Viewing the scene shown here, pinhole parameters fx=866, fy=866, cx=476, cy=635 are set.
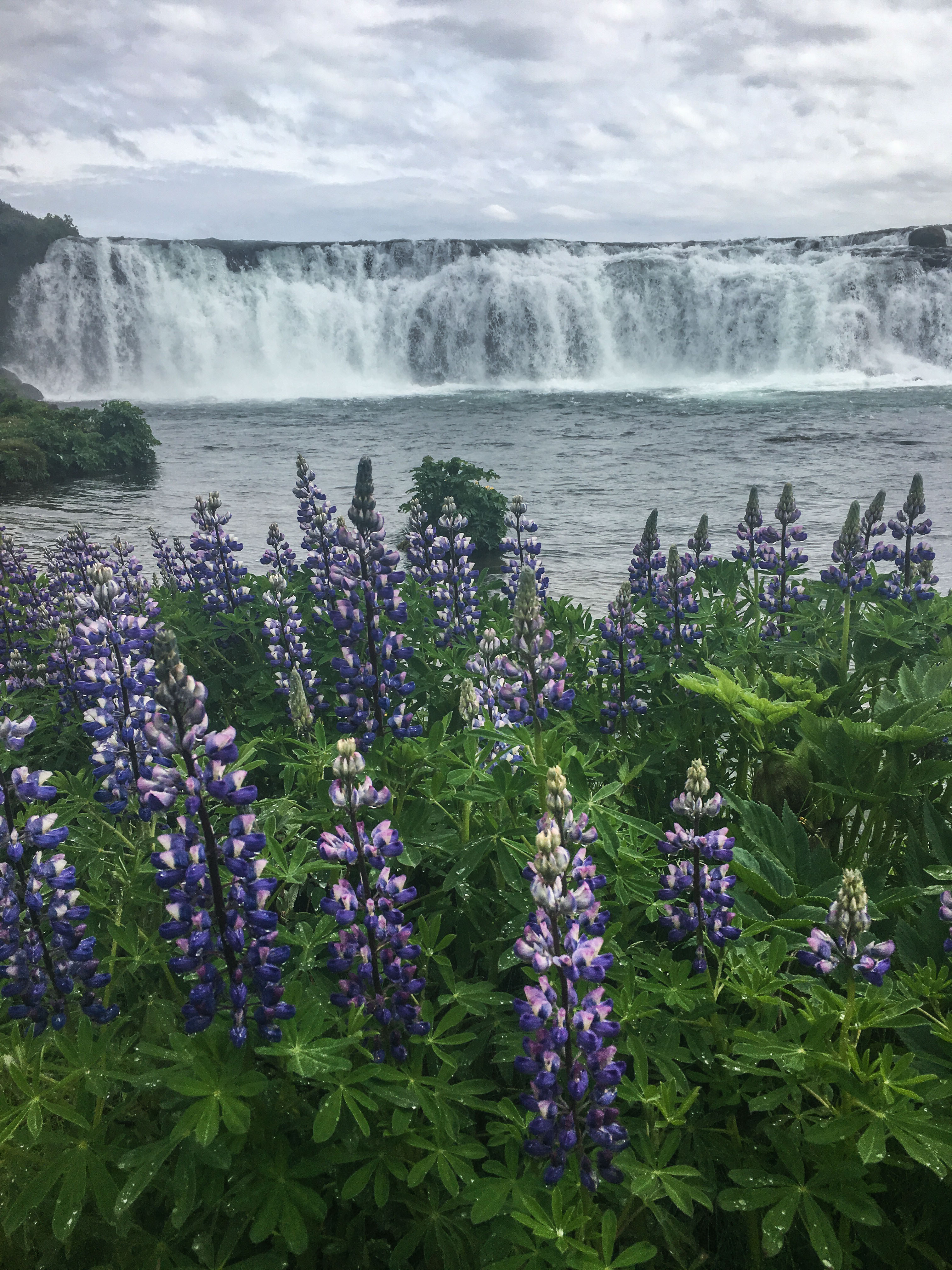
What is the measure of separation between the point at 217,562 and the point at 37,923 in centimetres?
317

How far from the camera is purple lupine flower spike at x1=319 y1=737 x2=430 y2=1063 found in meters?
1.94

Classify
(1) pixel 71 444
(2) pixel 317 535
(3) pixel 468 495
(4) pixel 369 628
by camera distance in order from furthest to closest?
(1) pixel 71 444 → (3) pixel 468 495 → (2) pixel 317 535 → (4) pixel 369 628

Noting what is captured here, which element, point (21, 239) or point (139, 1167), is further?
point (21, 239)

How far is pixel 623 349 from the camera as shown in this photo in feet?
121

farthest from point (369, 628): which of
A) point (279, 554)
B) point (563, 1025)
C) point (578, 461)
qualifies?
point (578, 461)

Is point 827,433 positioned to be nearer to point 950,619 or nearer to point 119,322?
point 950,619

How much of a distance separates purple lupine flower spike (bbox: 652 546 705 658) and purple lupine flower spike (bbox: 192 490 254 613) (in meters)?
2.31

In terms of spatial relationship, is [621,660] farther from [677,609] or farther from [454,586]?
[454,586]

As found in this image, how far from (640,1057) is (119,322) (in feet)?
132

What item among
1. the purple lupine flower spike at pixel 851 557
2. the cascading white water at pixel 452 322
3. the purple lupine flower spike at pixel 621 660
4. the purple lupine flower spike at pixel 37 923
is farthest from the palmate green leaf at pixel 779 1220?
the cascading white water at pixel 452 322

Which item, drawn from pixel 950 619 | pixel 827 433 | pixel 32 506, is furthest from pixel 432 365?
pixel 950 619

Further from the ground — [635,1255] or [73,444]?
[73,444]

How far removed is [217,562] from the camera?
5.07 metres

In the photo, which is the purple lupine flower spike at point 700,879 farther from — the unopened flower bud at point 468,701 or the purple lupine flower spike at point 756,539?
the purple lupine flower spike at point 756,539
